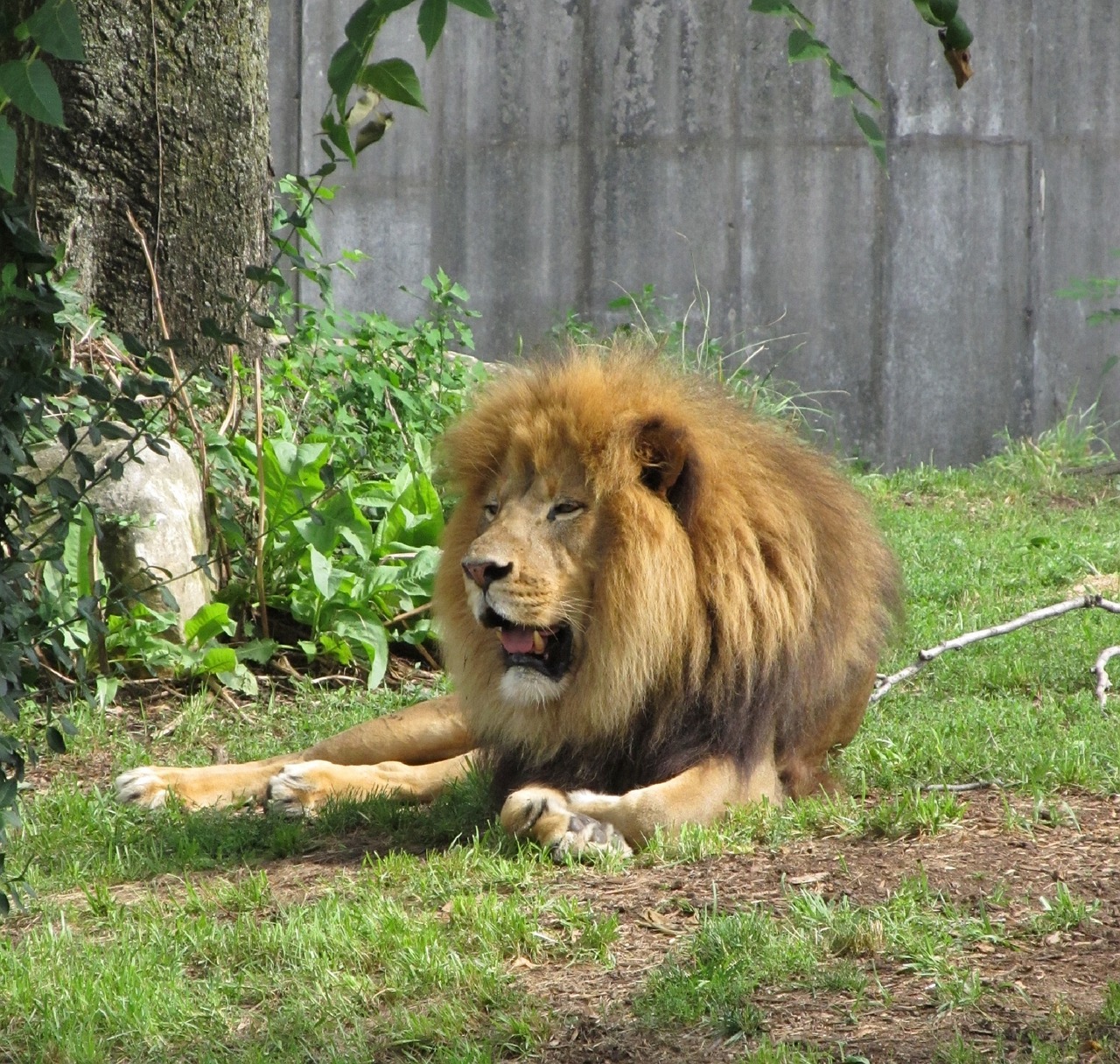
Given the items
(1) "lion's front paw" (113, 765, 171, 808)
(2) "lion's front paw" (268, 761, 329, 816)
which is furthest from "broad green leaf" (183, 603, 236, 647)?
(2) "lion's front paw" (268, 761, 329, 816)

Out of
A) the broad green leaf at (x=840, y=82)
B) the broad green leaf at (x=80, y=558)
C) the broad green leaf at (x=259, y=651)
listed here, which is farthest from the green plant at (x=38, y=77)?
the broad green leaf at (x=259, y=651)

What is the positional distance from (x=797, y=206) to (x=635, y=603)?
7.68 m

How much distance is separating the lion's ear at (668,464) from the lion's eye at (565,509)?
0.17 metres

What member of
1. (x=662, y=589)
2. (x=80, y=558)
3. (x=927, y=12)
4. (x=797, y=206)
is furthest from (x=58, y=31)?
(x=797, y=206)

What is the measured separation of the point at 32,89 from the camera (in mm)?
1698

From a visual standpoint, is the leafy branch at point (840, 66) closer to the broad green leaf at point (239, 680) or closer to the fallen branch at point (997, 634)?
the fallen branch at point (997, 634)

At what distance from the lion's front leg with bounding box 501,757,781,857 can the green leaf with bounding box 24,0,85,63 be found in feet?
7.81

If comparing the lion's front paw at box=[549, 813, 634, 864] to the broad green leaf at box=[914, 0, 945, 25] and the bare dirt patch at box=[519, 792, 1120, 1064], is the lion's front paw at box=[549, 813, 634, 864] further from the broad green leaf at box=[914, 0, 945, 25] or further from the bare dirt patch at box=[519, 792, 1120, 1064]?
the broad green leaf at box=[914, 0, 945, 25]

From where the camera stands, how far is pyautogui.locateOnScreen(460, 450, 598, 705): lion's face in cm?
379

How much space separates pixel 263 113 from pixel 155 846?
12.2 feet

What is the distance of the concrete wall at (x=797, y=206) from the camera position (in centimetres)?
1089

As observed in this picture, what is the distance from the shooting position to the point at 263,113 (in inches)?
267

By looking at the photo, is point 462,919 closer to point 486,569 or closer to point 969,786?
point 486,569

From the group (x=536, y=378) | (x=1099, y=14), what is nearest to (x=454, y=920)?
(x=536, y=378)
